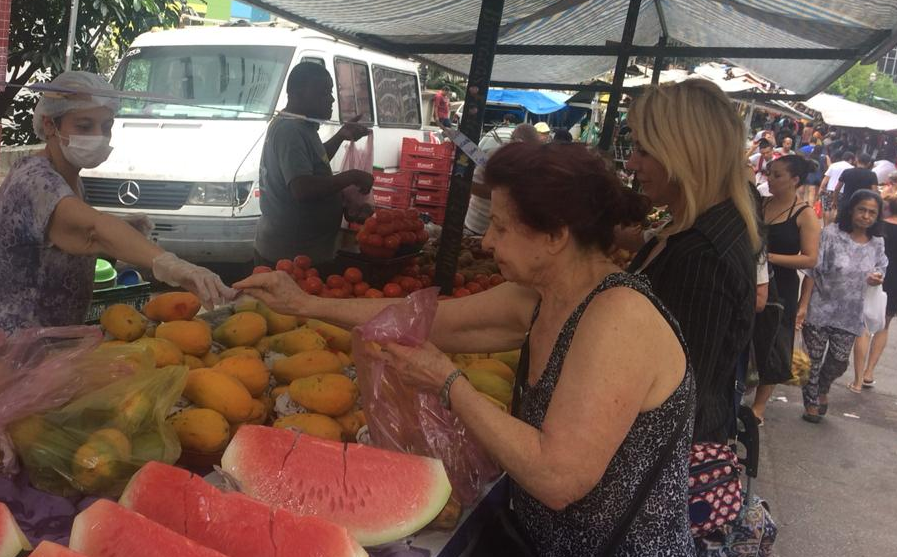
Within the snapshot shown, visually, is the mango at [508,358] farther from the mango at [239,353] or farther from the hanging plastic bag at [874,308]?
the hanging plastic bag at [874,308]

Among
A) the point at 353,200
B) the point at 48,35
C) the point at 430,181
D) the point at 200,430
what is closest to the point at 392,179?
the point at 430,181

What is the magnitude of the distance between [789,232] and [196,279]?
4.69m

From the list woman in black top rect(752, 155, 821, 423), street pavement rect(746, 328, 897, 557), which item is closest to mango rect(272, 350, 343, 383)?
street pavement rect(746, 328, 897, 557)

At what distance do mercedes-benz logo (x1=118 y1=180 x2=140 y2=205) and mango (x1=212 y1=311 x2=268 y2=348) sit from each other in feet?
13.8

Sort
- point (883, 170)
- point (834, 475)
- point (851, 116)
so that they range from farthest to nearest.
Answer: point (851, 116), point (883, 170), point (834, 475)

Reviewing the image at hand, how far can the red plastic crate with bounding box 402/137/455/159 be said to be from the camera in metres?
7.07

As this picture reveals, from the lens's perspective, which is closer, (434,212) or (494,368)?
(494,368)

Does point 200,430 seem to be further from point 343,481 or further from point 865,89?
point 865,89

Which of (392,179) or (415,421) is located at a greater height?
(415,421)

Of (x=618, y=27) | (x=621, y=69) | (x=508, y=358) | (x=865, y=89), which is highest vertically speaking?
(x=865, y=89)

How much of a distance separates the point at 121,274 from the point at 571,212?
427 centimetres

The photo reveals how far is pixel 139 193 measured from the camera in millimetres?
6008

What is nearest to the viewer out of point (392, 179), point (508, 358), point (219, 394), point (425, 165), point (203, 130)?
point (219, 394)

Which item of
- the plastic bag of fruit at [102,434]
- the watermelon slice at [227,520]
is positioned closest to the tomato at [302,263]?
the plastic bag of fruit at [102,434]
